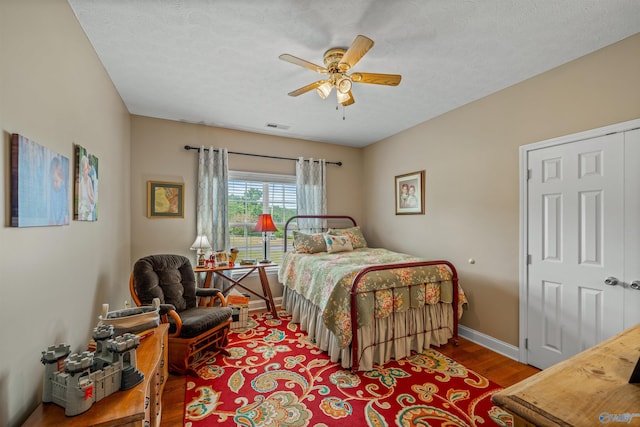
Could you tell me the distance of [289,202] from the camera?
4.56 meters

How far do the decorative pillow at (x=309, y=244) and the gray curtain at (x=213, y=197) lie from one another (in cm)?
100

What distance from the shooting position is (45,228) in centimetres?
135

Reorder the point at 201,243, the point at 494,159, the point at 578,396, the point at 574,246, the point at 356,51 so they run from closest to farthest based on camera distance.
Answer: the point at 578,396 → the point at 356,51 → the point at 574,246 → the point at 494,159 → the point at 201,243

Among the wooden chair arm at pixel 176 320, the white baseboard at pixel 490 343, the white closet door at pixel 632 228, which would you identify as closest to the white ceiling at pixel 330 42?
the white closet door at pixel 632 228

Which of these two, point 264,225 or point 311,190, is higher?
point 311,190

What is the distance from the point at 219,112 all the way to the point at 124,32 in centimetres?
149

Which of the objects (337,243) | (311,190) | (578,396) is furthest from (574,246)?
→ (311,190)

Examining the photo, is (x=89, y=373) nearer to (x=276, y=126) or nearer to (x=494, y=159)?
(x=276, y=126)

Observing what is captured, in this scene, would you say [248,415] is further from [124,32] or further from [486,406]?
[124,32]

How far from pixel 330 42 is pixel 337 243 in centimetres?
259

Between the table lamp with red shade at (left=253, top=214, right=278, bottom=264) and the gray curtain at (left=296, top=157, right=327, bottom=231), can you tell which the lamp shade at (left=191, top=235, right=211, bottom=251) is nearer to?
the table lamp with red shade at (left=253, top=214, right=278, bottom=264)

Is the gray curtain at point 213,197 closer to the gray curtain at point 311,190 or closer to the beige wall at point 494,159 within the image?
the gray curtain at point 311,190

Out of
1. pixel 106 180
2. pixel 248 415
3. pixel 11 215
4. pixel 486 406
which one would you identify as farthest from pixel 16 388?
pixel 486 406

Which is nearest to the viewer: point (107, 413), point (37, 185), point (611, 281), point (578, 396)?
point (578, 396)
